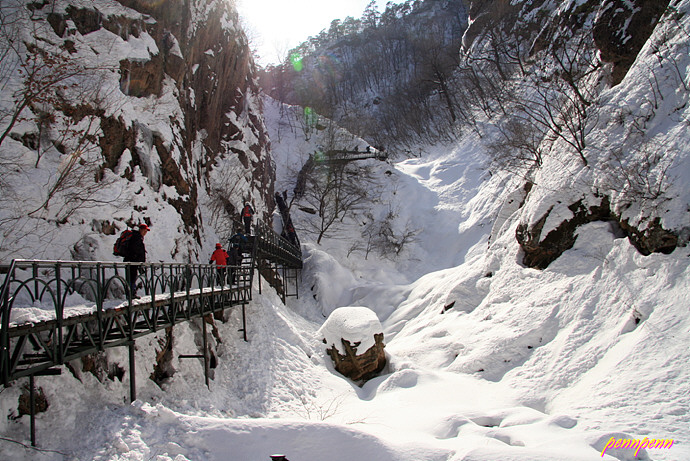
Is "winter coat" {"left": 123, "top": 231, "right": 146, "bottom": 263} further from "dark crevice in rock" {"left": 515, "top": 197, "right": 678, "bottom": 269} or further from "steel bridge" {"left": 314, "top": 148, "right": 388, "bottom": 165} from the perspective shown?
"steel bridge" {"left": 314, "top": 148, "right": 388, "bottom": 165}

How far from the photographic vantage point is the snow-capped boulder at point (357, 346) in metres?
11.0

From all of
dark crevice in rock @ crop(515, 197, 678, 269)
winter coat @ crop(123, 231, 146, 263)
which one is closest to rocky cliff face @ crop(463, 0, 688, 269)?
dark crevice in rock @ crop(515, 197, 678, 269)

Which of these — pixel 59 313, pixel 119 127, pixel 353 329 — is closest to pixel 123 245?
pixel 59 313

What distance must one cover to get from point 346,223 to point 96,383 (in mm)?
24538

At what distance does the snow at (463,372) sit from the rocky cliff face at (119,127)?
383mm

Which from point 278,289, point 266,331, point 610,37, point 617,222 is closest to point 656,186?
point 617,222

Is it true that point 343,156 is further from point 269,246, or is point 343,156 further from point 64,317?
point 64,317

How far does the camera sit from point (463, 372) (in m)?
9.50

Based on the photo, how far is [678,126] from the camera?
8.62m

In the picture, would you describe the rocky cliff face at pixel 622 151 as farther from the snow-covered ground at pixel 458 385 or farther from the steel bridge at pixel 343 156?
the steel bridge at pixel 343 156

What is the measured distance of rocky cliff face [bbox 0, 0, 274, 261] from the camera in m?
7.86

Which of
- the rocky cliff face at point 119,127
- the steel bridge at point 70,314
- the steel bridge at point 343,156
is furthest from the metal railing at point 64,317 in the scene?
the steel bridge at point 343,156

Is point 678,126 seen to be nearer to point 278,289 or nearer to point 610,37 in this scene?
point 610,37

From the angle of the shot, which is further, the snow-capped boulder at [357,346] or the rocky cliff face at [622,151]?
the snow-capped boulder at [357,346]
